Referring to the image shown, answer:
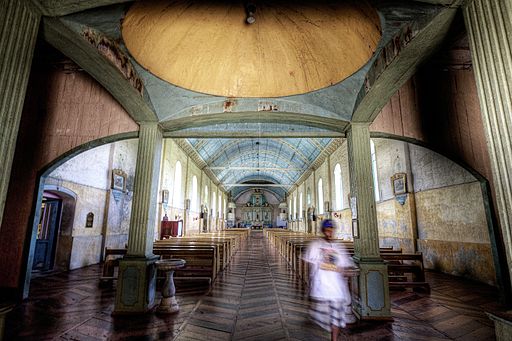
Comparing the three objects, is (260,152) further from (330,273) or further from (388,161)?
(330,273)

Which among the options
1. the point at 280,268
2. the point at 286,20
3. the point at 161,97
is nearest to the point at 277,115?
the point at 286,20

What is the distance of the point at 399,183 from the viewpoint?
26.2 feet

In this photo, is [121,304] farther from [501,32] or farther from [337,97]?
[501,32]

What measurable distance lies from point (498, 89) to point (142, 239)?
4.39 m

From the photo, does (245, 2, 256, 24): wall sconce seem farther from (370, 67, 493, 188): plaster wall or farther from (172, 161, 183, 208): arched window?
(172, 161, 183, 208): arched window

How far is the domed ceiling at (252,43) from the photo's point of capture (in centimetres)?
347

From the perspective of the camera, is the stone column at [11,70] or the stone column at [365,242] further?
the stone column at [365,242]

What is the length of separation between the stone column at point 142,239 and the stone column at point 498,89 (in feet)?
13.5

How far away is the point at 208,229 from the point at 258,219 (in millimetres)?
15102

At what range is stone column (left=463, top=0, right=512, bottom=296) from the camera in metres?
1.57

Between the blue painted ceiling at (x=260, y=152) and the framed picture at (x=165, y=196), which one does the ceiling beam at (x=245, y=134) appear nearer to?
the framed picture at (x=165, y=196)

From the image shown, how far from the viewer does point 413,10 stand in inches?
99.2

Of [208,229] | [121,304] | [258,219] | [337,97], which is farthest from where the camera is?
[258,219]

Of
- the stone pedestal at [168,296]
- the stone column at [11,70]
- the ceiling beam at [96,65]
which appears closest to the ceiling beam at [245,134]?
the ceiling beam at [96,65]
